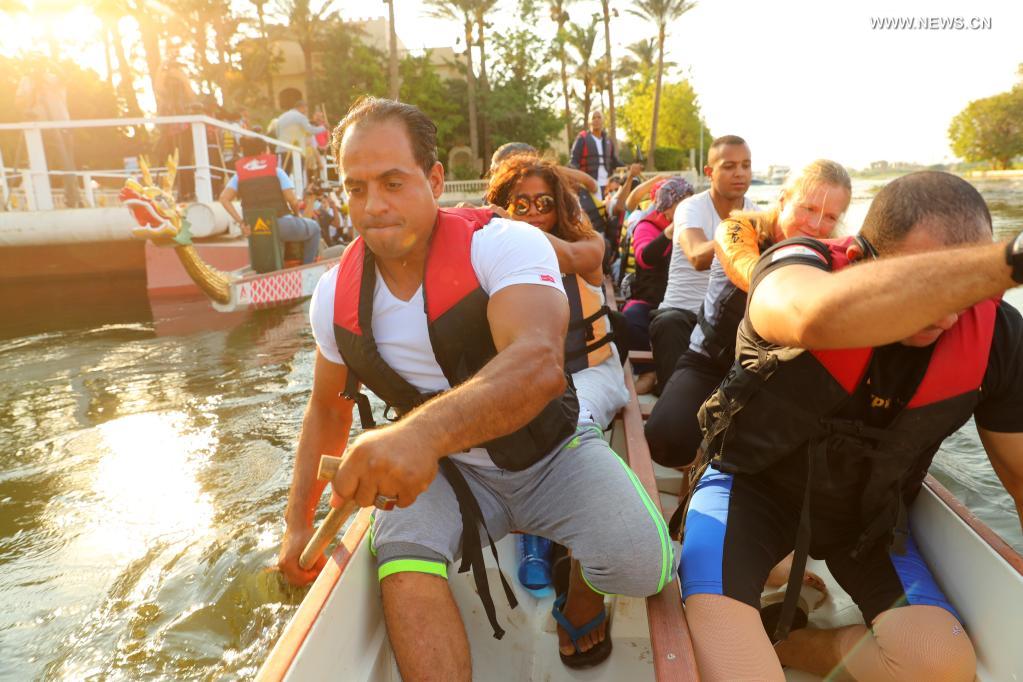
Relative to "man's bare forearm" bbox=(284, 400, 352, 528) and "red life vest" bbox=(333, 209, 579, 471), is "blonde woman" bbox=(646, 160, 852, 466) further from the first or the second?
"man's bare forearm" bbox=(284, 400, 352, 528)

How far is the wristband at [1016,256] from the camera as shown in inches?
43.4

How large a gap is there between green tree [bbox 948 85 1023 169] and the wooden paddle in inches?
1749

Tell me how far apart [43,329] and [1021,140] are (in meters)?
44.9

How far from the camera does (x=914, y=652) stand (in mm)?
1769

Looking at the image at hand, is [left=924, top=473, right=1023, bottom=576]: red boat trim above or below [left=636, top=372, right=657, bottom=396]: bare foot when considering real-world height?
above

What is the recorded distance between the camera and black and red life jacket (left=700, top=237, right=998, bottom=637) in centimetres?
173

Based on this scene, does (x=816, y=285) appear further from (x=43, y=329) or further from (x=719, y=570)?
(x=43, y=329)

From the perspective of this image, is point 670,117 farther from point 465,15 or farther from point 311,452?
point 311,452

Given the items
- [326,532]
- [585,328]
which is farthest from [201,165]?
[326,532]

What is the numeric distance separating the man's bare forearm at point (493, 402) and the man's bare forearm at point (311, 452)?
32.2 inches

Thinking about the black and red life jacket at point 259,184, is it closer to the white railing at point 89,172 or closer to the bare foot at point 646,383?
the white railing at point 89,172

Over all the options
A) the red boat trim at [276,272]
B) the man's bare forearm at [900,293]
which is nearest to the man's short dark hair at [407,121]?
the man's bare forearm at [900,293]

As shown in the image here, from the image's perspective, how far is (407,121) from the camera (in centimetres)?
206

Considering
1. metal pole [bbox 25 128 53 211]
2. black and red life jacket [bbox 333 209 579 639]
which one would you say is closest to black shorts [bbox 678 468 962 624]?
black and red life jacket [bbox 333 209 579 639]
